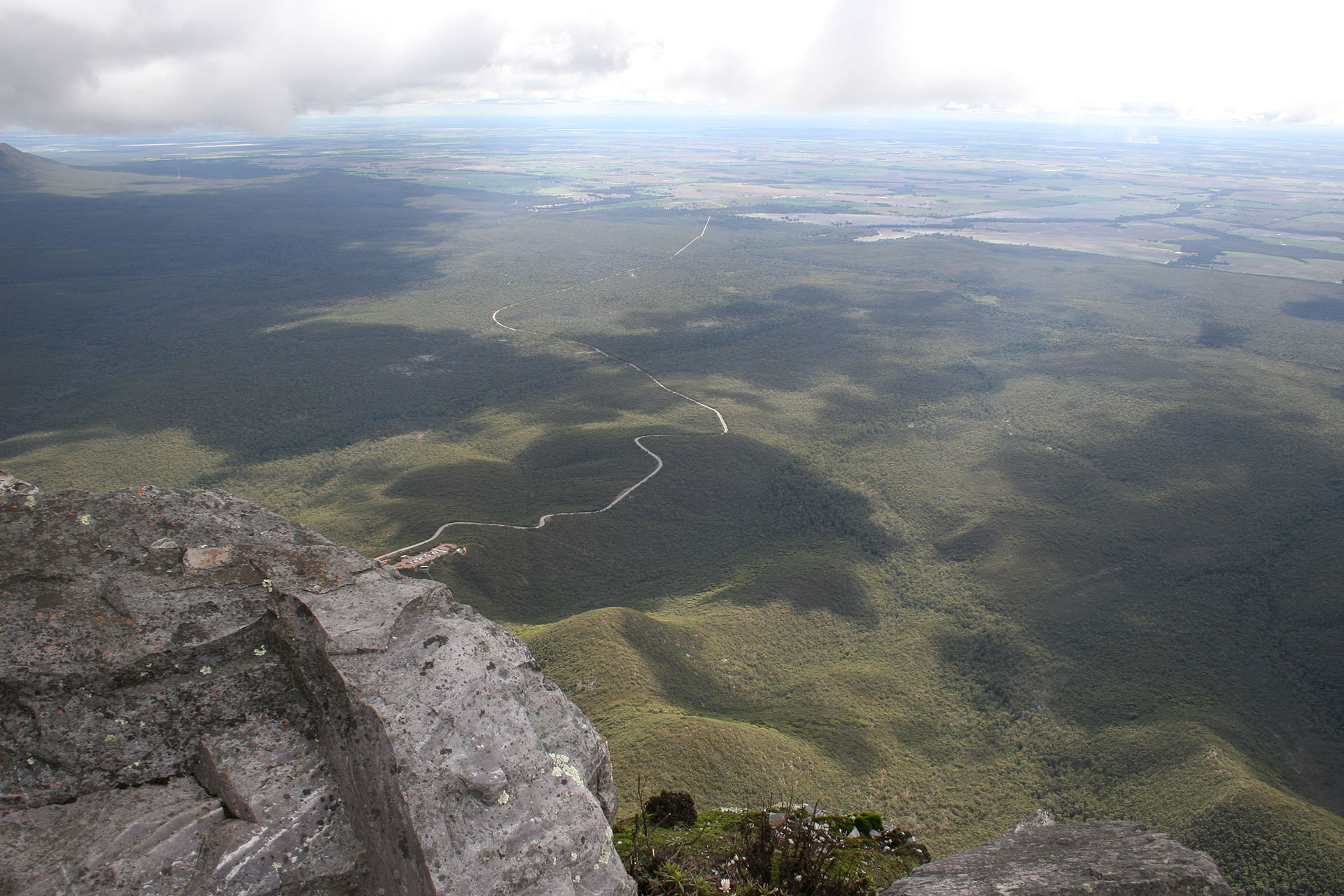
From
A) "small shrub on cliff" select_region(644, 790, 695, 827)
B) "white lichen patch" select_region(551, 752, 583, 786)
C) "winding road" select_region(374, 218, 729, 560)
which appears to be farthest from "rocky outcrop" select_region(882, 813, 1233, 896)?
"winding road" select_region(374, 218, 729, 560)

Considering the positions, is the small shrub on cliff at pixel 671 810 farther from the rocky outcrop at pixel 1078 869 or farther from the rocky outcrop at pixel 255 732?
the rocky outcrop at pixel 255 732

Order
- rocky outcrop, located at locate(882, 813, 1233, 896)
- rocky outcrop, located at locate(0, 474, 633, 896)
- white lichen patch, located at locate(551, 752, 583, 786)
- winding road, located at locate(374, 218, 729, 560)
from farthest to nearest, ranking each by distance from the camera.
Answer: winding road, located at locate(374, 218, 729, 560) < rocky outcrop, located at locate(882, 813, 1233, 896) < white lichen patch, located at locate(551, 752, 583, 786) < rocky outcrop, located at locate(0, 474, 633, 896)

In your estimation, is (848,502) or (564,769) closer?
(564,769)

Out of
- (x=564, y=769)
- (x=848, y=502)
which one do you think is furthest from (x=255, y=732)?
(x=848, y=502)

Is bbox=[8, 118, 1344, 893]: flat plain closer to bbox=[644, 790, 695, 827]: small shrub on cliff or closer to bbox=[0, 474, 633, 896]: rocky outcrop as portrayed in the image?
bbox=[644, 790, 695, 827]: small shrub on cliff

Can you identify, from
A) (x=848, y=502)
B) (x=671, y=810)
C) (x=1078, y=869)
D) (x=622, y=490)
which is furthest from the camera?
(x=848, y=502)

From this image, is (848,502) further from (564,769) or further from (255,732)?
(255,732)

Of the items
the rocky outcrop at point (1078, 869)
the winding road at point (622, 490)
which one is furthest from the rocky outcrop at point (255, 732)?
the winding road at point (622, 490)

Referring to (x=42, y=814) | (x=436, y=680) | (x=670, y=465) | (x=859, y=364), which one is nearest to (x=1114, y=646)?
(x=670, y=465)
